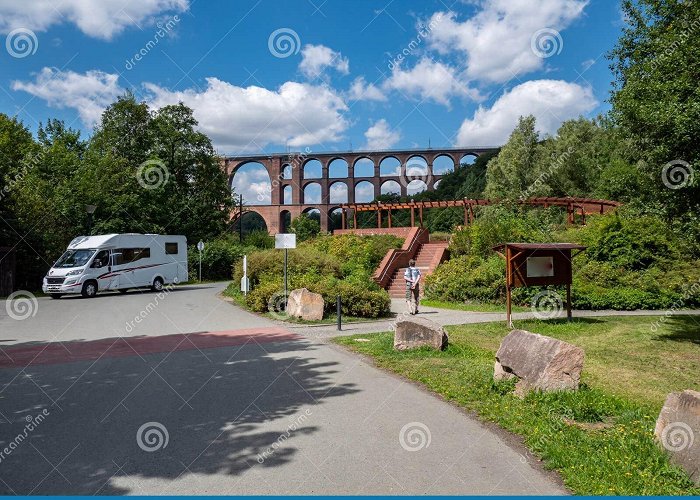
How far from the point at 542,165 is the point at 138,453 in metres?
40.2

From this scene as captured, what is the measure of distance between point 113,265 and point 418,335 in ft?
63.1

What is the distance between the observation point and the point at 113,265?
2444cm

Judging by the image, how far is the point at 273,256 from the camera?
21.7 meters

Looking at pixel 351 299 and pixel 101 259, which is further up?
pixel 101 259

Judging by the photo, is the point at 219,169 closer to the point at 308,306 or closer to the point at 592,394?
the point at 308,306

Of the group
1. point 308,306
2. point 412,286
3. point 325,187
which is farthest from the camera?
point 325,187

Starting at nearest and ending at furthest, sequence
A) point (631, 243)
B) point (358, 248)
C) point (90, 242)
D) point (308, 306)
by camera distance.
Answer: point (308, 306) < point (631, 243) < point (90, 242) < point (358, 248)

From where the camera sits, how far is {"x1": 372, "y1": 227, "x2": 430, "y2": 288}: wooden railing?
77.0 feet

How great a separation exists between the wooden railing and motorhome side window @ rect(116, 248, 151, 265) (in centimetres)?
1176

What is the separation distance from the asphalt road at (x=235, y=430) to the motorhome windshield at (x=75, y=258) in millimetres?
14022

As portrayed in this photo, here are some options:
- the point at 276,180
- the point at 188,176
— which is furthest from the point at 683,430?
the point at 276,180

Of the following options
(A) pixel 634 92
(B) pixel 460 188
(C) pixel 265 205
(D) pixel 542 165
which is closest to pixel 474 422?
(A) pixel 634 92

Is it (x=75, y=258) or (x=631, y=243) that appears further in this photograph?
(x=75, y=258)

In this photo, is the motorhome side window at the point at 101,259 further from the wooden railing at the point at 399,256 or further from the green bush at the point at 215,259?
the green bush at the point at 215,259
